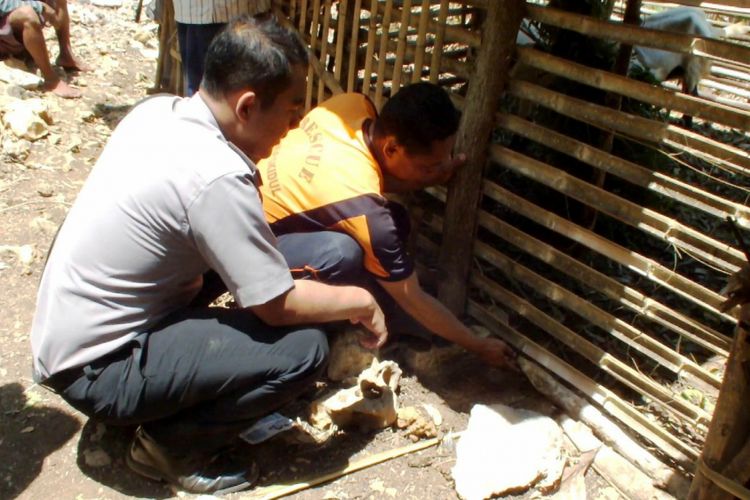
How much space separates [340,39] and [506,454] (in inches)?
93.5

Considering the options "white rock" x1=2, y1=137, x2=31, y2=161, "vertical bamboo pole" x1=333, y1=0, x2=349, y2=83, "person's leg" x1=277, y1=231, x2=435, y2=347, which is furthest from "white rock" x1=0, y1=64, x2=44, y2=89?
"person's leg" x1=277, y1=231, x2=435, y2=347

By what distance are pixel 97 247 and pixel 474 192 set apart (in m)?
1.60

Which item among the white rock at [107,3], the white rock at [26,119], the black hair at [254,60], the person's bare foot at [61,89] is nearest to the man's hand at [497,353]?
the black hair at [254,60]

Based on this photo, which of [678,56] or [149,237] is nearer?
[149,237]

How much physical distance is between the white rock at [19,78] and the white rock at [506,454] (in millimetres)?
4840

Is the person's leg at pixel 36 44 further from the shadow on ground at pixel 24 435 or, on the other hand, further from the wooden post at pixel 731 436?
the wooden post at pixel 731 436

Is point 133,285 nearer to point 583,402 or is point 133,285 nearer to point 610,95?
point 583,402

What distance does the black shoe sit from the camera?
2463 mm

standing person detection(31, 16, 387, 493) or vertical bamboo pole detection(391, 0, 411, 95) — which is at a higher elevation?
vertical bamboo pole detection(391, 0, 411, 95)

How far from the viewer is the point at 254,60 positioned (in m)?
2.12

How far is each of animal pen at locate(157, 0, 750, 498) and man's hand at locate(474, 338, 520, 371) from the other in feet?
0.25

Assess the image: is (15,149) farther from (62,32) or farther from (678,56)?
(678,56)

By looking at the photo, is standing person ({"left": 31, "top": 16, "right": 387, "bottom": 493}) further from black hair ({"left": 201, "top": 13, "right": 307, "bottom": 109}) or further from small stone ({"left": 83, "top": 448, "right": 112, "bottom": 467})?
small stone ({"left": 83, "top": 448, "right": 112, "bottom": 467})

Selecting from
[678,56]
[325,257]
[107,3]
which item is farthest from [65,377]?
[107,3]
